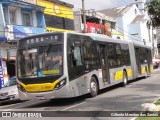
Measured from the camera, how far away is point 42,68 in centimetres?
1531

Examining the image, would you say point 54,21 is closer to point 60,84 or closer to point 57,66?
point 57,66

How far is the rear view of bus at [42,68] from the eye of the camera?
49.3ft

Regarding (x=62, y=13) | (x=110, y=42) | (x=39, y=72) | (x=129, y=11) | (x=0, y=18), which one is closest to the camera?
(x=39, y=72)

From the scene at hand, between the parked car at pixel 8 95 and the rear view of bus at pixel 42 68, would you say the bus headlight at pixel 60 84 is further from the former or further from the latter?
the parked car at pixel 8 95

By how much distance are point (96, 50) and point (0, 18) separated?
12.7 metres

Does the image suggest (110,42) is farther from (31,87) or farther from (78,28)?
(78,28)

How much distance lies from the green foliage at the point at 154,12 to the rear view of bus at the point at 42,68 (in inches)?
147

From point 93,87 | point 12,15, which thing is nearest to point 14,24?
point 12,15

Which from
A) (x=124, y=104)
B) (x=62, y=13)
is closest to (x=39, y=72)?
(x=124, y=104)

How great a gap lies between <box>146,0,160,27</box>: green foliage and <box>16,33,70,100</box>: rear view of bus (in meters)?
3.72

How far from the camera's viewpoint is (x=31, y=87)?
1537 cm

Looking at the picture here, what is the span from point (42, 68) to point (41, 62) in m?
0.24

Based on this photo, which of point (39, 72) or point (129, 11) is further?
point (129, 11)

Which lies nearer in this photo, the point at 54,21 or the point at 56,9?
the point at 54,21
